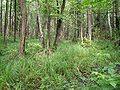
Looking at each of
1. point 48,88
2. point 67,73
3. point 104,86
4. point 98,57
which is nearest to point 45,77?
point 48,88

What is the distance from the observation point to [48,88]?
543cm

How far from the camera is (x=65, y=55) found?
7.52 meters

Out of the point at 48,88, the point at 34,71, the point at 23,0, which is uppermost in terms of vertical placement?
the point at 23,0

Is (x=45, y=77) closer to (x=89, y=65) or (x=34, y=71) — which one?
(x=34, y=71)

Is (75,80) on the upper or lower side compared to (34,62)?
lower

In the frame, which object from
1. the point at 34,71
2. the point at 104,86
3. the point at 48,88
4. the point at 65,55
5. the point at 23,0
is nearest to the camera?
the point at 104,86

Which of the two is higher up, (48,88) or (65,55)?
(65,55)

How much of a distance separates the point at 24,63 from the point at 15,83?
0.81 meters

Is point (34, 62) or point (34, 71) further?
point (34, 62)

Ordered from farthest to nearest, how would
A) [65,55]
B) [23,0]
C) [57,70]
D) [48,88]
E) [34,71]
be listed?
[23,0], [65,55], [57,70], [34,71], [48,88]

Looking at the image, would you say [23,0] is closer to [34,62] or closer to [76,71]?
[34,62]

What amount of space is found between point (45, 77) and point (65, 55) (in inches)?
77.9

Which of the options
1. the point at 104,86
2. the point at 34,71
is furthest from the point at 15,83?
the point at 104,86

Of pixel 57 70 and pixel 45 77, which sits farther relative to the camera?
pixel 57 70
